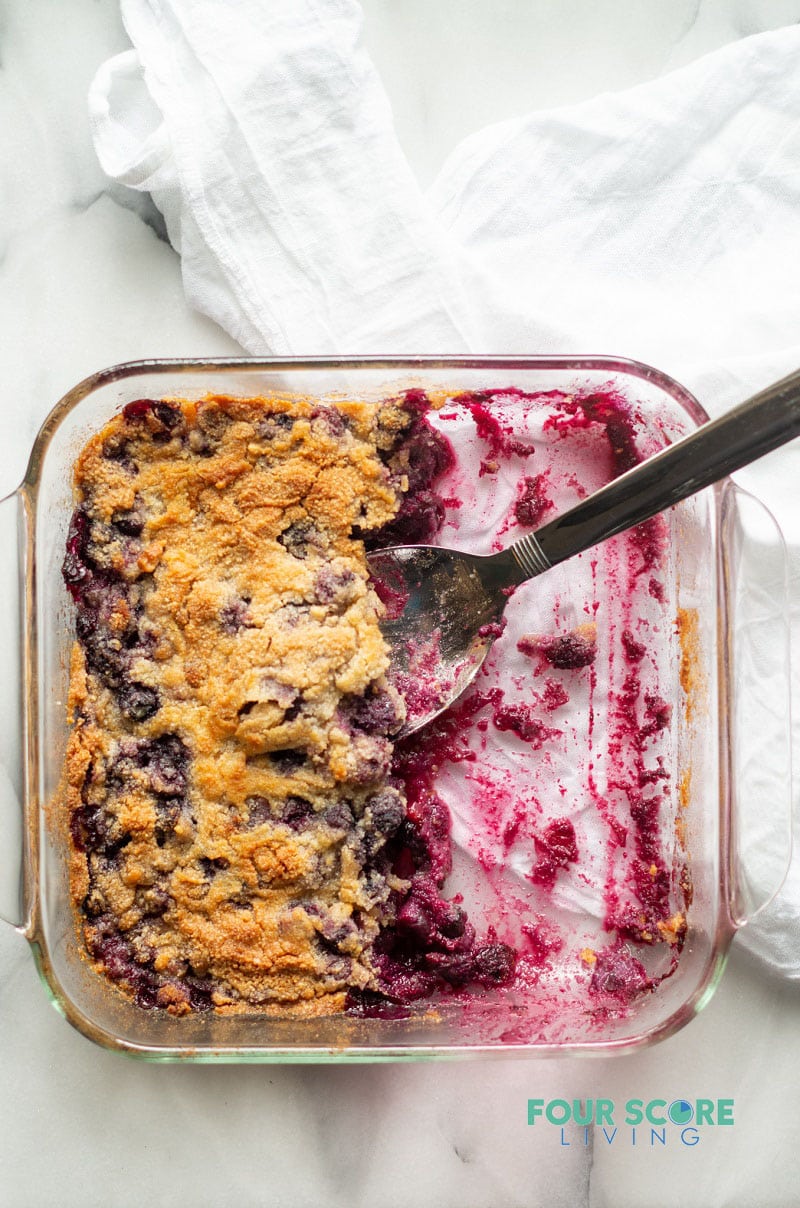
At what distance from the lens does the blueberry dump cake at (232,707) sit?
2160 millimetres

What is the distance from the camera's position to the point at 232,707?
214cm

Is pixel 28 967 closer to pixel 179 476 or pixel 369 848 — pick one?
pixel 369 848

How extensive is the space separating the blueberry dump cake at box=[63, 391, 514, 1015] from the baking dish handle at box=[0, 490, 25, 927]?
0.11 m

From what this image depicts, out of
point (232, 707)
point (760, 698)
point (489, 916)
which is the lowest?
point (489, 916)

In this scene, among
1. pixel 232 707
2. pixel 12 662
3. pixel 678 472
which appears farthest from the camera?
pixel 12 662

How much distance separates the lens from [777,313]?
2379 millimetres

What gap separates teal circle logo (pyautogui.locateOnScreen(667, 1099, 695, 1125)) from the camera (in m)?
2.39

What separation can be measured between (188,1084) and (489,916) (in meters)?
0.82

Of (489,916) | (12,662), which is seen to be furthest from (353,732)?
(12,662)

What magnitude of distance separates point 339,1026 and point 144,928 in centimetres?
48

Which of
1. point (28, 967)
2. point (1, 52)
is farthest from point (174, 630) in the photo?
point (1, 52)

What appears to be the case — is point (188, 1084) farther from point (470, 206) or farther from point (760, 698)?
point (470, 206)

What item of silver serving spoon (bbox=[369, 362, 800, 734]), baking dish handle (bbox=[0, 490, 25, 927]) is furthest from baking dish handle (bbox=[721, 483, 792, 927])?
baking dish handle (bbox=[0, 490, 25, 927])

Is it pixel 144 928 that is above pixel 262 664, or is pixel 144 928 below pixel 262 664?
below
